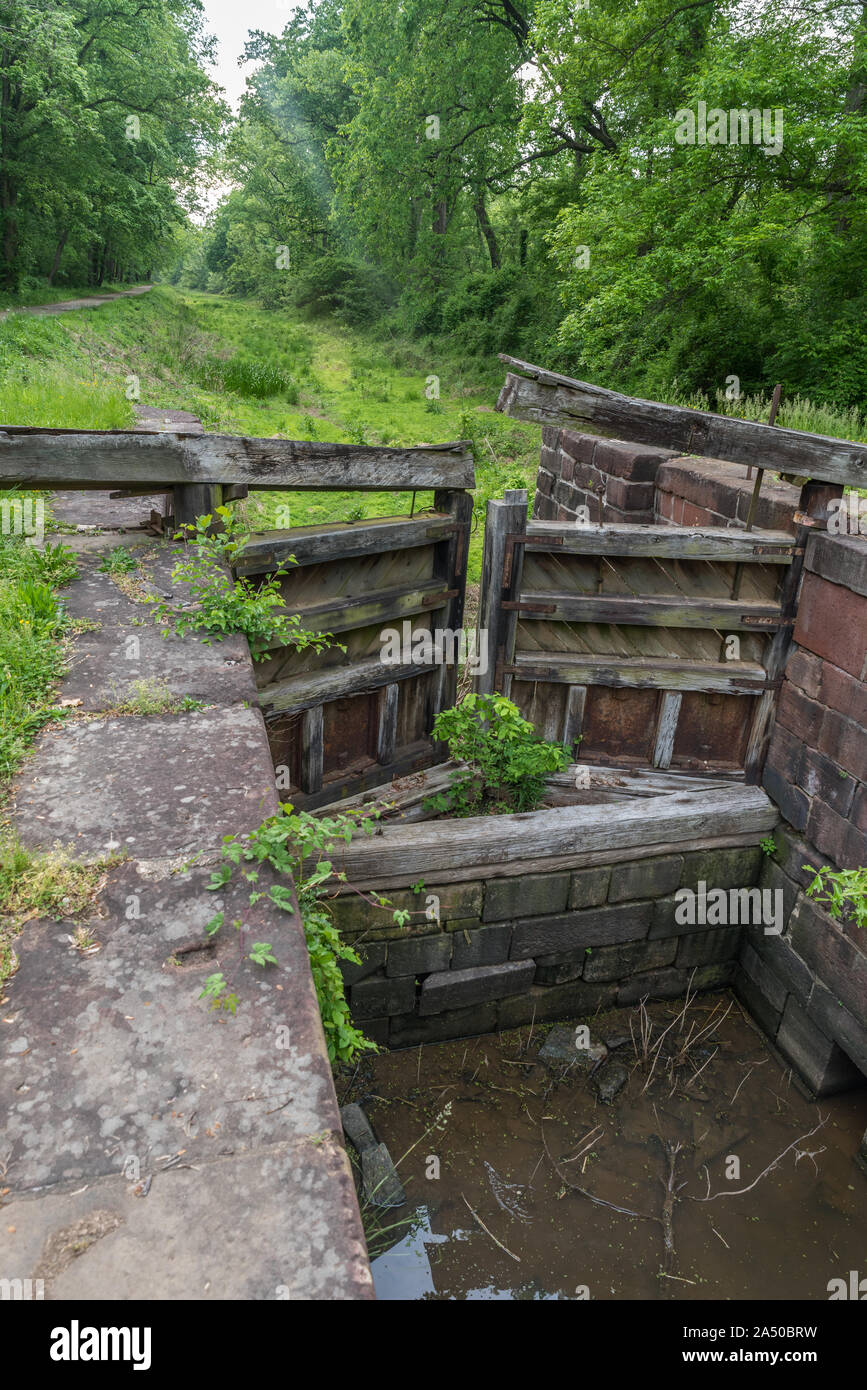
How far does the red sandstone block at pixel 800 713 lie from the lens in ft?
17.0

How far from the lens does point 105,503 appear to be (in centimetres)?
565

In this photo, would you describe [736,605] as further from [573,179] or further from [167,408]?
[573,179]

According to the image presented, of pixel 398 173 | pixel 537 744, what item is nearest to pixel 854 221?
pixel 537 744

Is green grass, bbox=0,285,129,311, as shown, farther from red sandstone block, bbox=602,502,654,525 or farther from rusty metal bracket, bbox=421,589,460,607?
rusty metal bracket, bbox=421,589,460,607

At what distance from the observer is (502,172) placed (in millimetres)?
23359

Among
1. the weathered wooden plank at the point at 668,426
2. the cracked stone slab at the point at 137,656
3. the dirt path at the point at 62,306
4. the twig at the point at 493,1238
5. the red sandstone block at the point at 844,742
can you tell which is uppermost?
the dirt path at the point at 62,306

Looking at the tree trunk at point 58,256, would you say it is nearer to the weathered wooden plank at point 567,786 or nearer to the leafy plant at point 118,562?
the leafy plant at point 118,562

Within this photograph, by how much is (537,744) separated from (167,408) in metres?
8.49

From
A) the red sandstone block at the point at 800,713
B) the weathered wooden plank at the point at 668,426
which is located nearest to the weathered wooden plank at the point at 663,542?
the weathered wooden plank at the point at 668,426

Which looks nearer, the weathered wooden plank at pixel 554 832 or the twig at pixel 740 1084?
the weathered wooden plank at pixel 554 832

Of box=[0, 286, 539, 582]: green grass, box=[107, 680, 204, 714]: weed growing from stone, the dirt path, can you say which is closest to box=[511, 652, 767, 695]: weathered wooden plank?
box=[0, 286, 539, 582]: green grass

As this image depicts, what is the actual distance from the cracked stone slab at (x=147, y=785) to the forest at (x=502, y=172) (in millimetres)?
11062

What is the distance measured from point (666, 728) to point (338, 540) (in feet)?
8.64

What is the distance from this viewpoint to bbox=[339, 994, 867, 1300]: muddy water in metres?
4.06
